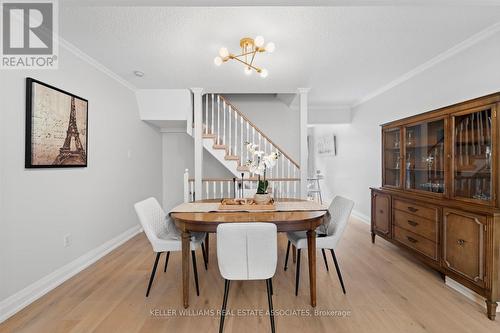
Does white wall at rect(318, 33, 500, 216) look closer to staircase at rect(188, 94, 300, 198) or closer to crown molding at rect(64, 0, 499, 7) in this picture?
crown molding at rect(64, 0, 499, 7)

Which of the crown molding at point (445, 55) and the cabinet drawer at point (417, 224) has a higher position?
the crown molding at point (445, 55)

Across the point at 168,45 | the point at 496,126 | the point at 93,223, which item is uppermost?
the point at 168,45

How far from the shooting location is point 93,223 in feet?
9.54

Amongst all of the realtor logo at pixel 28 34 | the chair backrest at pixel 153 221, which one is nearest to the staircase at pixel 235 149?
the chair backrest at pixel 153 221

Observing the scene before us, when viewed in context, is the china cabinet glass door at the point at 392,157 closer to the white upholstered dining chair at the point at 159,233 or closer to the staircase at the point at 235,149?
the staircase at the point at 235,149

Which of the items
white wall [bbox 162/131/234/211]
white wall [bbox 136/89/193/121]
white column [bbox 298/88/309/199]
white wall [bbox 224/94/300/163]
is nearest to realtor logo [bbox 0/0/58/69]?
white wall [bbox 136/89/193/121]

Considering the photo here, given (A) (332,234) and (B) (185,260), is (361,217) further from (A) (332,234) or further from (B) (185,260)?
(B) (185,260)

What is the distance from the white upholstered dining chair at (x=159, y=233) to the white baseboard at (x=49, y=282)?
3.10 feet

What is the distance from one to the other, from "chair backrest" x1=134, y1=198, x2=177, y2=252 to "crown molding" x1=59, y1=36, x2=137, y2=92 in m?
1.80

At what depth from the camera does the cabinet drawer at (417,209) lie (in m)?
2.45

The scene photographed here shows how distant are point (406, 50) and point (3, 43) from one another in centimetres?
378

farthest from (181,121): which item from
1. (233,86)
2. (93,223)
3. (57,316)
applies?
(57,316)

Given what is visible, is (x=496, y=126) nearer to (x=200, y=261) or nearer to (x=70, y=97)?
(x=200, y=261)

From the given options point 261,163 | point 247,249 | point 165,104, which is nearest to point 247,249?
point 247,249
